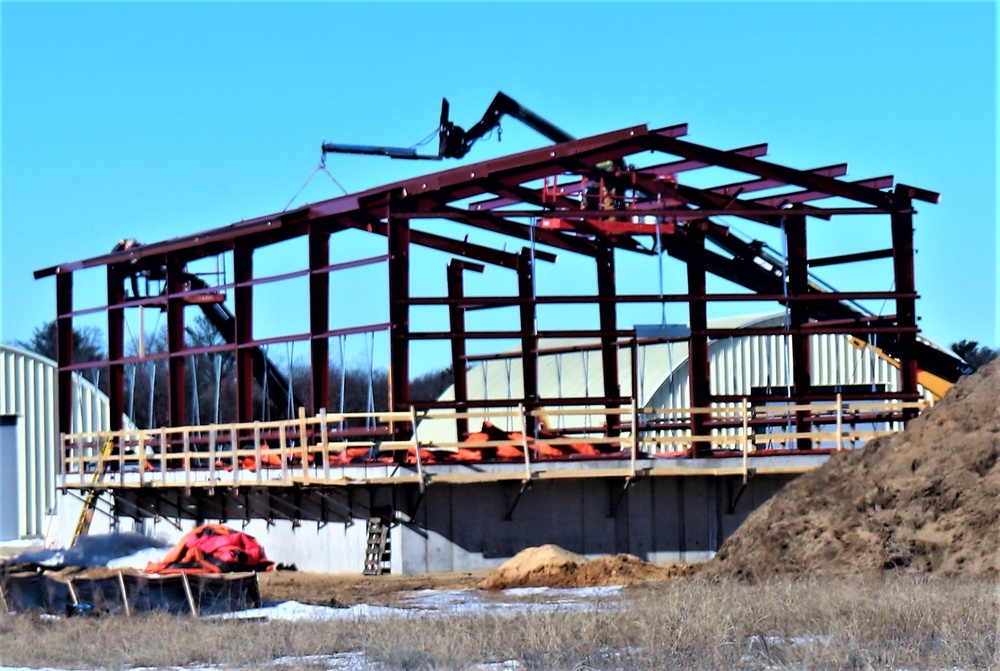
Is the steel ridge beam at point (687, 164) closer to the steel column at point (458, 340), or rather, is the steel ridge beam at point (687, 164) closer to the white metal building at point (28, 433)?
the steel column at point (458, 340)

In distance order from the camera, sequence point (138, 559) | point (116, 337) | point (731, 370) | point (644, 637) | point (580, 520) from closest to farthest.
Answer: point (644, 637)
point (580, 520)
point (138, 559)
point (116, 337)
point (731, 370)

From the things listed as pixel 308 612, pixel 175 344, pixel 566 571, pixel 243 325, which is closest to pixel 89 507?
pixel 175 344

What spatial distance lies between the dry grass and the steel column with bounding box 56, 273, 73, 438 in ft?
82.0

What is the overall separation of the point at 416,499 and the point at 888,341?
527 inches

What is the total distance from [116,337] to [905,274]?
68.4 feet

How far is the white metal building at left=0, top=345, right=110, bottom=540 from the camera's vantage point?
4572 centimetres

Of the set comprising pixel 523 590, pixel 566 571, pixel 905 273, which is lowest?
pixel 523 590

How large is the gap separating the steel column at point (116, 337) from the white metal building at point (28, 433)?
5.18m

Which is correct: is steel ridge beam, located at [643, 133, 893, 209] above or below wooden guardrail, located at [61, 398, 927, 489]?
above

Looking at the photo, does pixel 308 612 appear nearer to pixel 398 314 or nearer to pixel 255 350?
pixel 398 314

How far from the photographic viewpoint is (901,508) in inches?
810

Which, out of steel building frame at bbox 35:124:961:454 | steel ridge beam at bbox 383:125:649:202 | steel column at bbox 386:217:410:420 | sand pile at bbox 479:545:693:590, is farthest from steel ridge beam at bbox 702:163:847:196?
sand pile at bbox 479:545:693:590

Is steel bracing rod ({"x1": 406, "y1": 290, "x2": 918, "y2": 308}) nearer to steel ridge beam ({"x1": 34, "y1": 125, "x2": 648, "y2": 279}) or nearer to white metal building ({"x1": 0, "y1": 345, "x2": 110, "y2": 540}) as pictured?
steel ridge beam ({"x1": 34, "y1": 125, "x2": 648, "y2": 279})

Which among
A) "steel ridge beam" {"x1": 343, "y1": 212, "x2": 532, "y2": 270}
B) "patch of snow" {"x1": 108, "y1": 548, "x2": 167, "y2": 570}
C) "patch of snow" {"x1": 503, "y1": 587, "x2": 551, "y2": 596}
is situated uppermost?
"steel ridge beam" {"x1": 343, "y1": 212, "x2": 532, "y2": 270}
